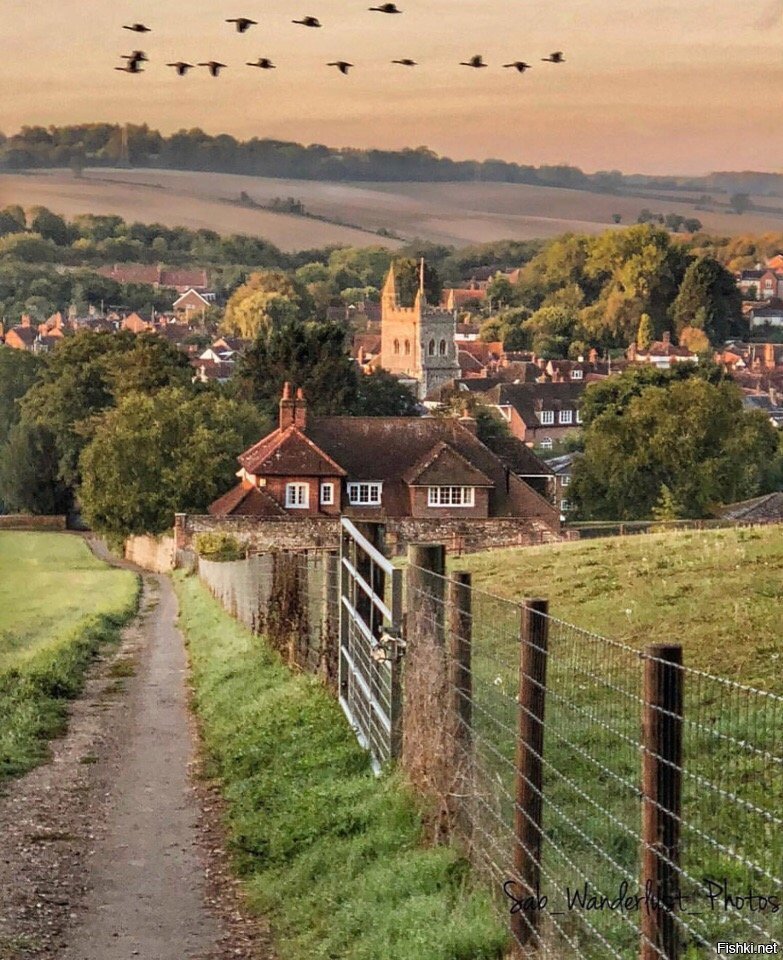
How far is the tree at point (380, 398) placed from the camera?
105m

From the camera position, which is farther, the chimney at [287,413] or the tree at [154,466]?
the tree at [154,466]

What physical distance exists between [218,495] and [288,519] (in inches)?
415

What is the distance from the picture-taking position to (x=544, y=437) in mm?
168875

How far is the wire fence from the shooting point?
20.5 feet

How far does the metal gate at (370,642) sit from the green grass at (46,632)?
8.20 ft

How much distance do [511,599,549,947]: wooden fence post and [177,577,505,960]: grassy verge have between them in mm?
287

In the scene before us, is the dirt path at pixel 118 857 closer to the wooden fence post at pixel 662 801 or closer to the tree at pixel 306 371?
the wooden fence post at pixel 662 801

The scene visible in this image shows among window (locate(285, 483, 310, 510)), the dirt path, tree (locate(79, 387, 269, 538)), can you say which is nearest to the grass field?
the dirt path

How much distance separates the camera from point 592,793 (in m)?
11.6

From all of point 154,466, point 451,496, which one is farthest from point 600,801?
point 154,466

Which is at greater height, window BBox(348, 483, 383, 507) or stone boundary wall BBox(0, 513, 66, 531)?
window BBox(348, 483, 383, 507)

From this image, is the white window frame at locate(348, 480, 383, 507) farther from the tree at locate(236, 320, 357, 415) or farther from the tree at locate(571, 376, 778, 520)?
the tree at locate(236, 320, 357, 415)

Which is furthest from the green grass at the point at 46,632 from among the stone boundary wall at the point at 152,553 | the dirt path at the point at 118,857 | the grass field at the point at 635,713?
the grass field at the point at 635,713

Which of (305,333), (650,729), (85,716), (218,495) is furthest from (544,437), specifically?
(650,729)
